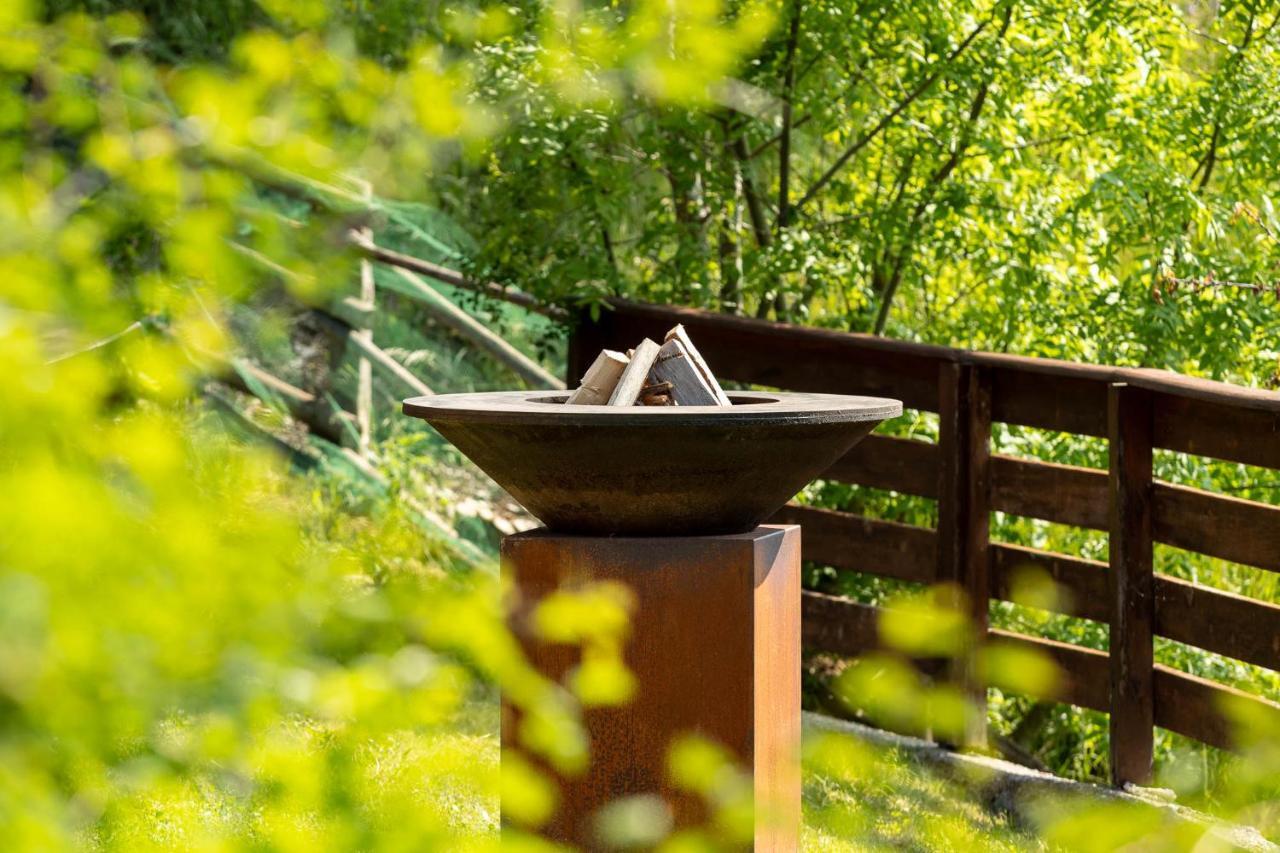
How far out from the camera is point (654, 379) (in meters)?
3.02

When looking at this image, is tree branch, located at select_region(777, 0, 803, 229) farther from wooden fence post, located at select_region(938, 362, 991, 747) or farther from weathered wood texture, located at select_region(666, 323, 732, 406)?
weathered wood texture, located at select_region(666, 323, 732, 406)

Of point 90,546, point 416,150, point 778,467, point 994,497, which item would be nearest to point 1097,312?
point 994,497

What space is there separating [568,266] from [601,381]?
193 cm

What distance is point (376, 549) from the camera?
18.5 ft

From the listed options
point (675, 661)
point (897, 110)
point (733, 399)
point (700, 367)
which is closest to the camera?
point (675, 661)

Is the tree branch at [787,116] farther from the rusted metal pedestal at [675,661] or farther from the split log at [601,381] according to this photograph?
the rusted metal pedestal at [675,661]

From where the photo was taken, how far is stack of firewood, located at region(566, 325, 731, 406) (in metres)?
2.96

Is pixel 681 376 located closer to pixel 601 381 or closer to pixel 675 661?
pixel 601 381

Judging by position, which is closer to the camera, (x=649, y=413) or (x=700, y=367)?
(x=649, y=413)

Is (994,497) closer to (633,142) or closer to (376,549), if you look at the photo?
(633,142)

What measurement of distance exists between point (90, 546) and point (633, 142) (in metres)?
4.60

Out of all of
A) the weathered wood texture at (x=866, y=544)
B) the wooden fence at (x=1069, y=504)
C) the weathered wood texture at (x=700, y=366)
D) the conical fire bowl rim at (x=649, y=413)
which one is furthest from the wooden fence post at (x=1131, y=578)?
the weathered wood texture at (x=700, y=366)

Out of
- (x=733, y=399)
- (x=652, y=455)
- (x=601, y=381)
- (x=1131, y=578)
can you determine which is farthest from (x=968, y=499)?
(x=652, y=455)

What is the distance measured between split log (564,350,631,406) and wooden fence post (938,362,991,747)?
140cm
